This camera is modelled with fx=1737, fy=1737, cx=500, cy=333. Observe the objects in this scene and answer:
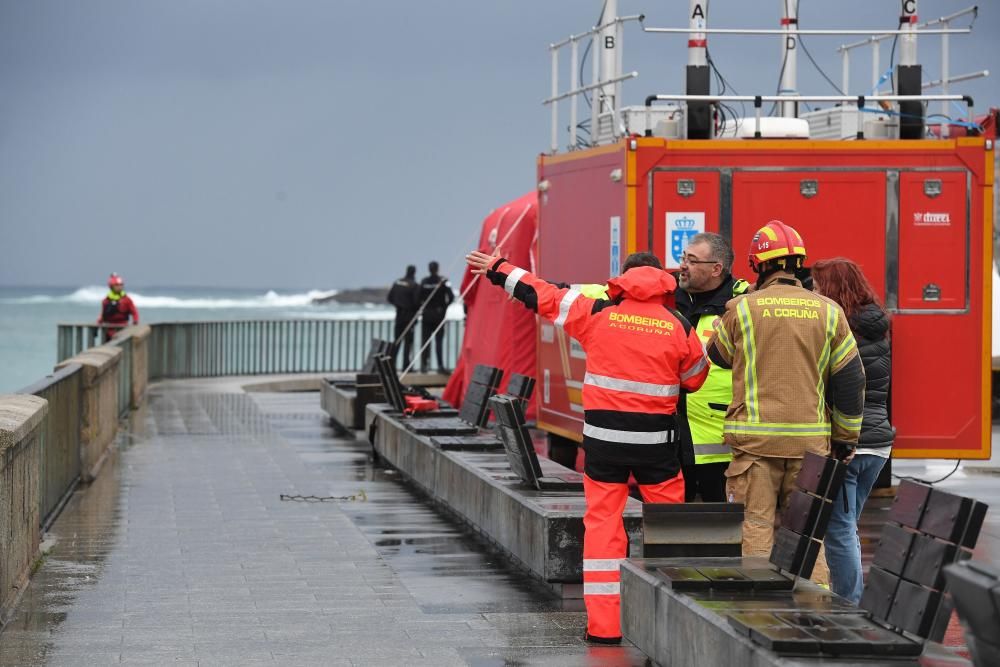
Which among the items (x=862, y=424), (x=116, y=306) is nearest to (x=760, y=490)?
(x=862, y=424)

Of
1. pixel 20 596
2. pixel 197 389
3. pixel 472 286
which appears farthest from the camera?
pixel 197 389

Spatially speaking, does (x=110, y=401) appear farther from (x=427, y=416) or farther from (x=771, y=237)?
(x=771, y=237)

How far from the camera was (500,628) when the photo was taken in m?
8.77

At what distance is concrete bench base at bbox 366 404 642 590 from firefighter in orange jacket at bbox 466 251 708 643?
1.33 meters

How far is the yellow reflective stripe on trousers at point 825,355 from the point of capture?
25.4 feet

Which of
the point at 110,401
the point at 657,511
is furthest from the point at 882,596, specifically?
the point at 110,401

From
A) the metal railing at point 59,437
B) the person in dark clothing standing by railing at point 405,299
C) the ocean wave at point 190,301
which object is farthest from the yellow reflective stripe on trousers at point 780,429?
the ocean wave at point 190,301

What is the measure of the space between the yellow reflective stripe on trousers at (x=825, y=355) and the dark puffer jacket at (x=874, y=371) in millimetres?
901

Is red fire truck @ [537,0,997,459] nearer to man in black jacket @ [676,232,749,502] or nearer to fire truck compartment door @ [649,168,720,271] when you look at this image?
fire truck compartment door @ [649,168,720,271]

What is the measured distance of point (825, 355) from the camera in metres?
7.76

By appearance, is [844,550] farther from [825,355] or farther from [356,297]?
[356,297]

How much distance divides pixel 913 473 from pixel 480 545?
21.2 ft

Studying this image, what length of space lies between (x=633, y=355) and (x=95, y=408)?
9.25 m

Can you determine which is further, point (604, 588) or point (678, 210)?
point (678, 210)
